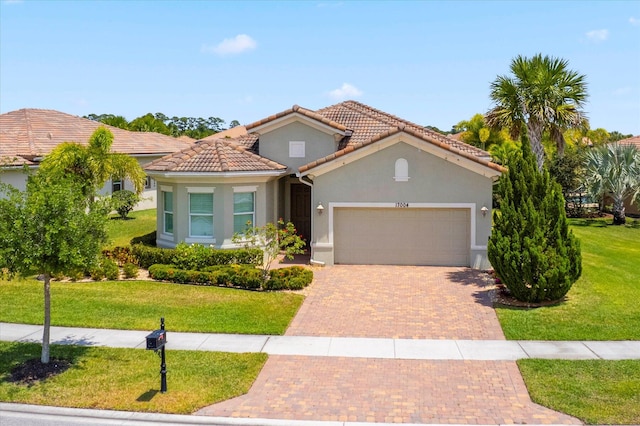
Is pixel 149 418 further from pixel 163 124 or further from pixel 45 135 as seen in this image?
pixel 163 124

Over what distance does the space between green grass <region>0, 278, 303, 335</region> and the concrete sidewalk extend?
477 millimetres

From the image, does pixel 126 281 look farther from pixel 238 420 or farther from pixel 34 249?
pixel 238 420

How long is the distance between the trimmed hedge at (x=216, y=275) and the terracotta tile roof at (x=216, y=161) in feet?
11.2

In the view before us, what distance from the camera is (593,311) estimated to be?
1483 centimetres

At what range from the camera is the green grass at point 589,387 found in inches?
374

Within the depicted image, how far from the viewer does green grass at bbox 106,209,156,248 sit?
25.1 meters

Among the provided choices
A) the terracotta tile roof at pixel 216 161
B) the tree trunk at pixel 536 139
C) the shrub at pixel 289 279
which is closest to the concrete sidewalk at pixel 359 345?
the shrub at pixel 289 279

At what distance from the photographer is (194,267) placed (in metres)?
18.8

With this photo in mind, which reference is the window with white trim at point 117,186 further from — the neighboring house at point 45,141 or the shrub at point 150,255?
the shrub at point 150,255

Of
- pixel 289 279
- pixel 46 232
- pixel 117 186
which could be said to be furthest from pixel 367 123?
pixel 117 186

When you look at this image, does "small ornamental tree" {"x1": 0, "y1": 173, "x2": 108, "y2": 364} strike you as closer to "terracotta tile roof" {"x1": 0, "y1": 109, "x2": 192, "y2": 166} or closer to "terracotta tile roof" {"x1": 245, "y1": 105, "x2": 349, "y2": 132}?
"terracotta tile roof" {"x1": 245, "y1": 105, "x2": 349, "y2": 132}

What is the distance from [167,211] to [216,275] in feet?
15.7

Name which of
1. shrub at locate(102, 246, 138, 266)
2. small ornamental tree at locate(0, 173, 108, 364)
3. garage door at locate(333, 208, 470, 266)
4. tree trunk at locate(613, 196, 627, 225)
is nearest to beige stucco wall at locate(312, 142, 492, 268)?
garage door at locate(333, 208, 470, 266)

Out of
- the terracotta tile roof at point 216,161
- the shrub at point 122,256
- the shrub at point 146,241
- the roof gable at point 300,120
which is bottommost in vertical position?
the shrub at point 122,256
